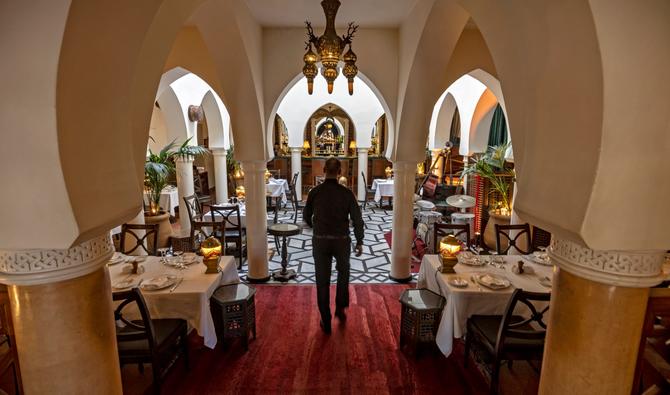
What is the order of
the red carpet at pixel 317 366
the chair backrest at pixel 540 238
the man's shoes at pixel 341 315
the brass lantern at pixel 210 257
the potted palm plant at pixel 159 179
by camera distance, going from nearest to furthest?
the red carpet at pixel 317 366
the brass lantern at pixel 210 257
the man's shoes at pixel 341 315
the chair backrest at pixel 540 238
the potted palm plant at pixel 159 179

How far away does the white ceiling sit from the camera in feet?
16.2

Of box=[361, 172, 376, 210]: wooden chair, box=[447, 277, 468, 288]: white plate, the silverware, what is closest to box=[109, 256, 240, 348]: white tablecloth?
the silverware

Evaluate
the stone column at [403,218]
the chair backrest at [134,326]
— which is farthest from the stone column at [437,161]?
the chair backrest at [134,326]

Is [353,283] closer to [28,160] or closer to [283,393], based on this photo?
[283,393]

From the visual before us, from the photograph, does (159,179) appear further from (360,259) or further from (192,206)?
(360,259)

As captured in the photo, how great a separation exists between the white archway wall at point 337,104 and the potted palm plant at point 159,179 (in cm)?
700

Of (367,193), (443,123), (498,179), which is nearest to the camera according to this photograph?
(498,179)

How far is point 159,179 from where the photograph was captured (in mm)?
7336

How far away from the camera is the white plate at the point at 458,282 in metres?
4.00

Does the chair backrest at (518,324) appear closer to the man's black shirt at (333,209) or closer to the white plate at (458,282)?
the white plate at (458,282)

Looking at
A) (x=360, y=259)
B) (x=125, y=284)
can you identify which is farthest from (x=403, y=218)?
(x=125, y=284)

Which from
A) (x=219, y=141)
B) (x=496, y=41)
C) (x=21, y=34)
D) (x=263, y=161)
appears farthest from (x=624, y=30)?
(x=219, y=141)

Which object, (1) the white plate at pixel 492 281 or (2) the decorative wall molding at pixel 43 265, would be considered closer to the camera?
(2) the decorative wall molding at pixel 43 265

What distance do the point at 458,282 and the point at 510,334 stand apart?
0.82 m
